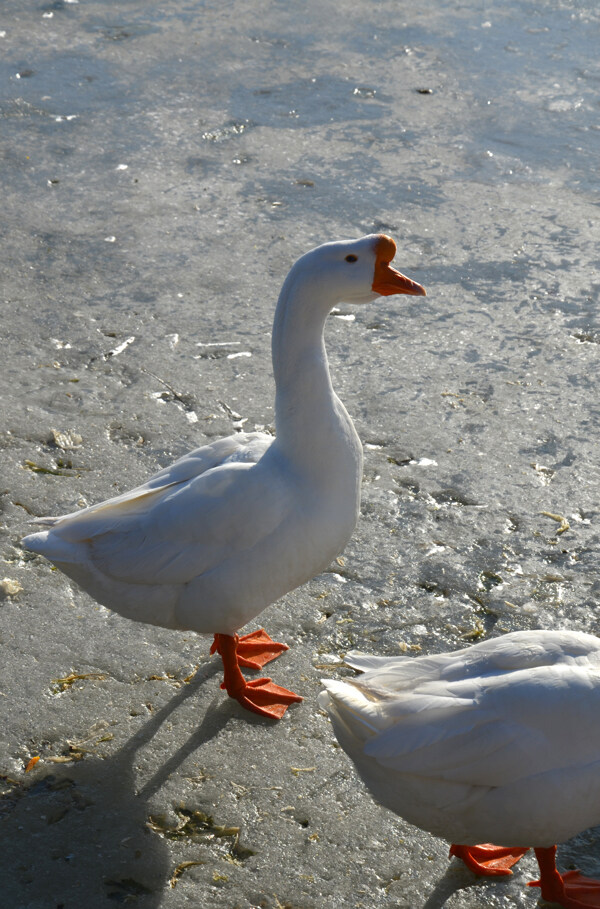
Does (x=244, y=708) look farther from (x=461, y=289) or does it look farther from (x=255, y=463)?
(x=461, y=289)

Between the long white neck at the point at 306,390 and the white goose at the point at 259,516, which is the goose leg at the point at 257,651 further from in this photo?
the long white neck at the point at 306,390

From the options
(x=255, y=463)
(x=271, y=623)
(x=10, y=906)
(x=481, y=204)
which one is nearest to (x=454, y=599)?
(x=271, y=623)

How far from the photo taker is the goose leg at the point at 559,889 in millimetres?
2479

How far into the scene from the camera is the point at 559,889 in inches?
97.7

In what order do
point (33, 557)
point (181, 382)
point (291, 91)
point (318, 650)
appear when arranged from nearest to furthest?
1. point (318, 650)
2. point (33, 557)
3. point (181, 382)
4. point (291, 91)

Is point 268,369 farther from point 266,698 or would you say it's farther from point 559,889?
point 559,889

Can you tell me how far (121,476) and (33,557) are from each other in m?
0.56

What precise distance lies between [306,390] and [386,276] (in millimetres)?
441

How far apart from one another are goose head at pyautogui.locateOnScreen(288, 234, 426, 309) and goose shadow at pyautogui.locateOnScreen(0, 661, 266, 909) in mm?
1465

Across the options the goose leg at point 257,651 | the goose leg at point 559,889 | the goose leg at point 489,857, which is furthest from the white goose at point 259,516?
the goose leg at point 559,889

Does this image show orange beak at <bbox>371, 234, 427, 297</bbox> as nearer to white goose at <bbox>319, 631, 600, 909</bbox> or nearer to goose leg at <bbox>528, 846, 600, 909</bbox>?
white goose at <bbox>319, 631, 600, 909</bbox>

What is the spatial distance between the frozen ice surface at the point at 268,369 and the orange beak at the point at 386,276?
1.13m

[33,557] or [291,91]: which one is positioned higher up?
[291,91]

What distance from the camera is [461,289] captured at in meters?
5.48
